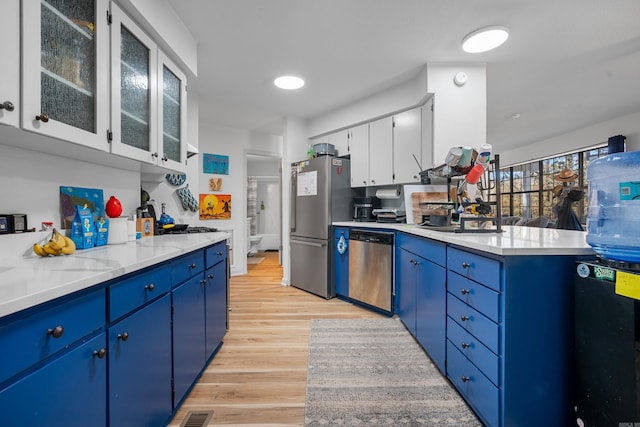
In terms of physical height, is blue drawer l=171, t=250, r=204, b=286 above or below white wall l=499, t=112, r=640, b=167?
below

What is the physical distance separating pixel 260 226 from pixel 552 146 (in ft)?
22.1

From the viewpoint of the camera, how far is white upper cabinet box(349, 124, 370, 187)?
3.46 m

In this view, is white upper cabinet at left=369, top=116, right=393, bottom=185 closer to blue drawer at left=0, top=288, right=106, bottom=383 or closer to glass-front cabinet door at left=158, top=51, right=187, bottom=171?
glass-front cabinet door at left=158, top=51, right=187, bottom=171

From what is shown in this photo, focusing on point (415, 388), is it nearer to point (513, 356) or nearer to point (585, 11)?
point (513, 356)

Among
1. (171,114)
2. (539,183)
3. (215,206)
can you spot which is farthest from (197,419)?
(539,183)

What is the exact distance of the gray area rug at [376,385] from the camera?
1424 millimetres

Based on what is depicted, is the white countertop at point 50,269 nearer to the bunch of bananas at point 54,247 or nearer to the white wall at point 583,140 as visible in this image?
the bunch of bananas at point 54,247

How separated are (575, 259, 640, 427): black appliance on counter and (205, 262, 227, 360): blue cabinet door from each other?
6.16 ft

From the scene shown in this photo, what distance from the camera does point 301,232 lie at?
372cm

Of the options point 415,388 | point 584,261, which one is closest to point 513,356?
point 584,261

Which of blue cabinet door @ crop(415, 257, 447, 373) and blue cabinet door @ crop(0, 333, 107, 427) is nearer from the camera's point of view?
blue cabinet door @ crop(0, 333, 107, 427)

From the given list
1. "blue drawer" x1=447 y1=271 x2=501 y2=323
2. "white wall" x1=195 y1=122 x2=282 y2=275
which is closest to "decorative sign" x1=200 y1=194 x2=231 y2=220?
"white wall" x1=195 y1=122 x2=282 y2=275

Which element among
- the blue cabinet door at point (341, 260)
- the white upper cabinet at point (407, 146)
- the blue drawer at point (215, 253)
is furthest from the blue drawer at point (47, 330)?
the white upper cabinet at point (407, 146)

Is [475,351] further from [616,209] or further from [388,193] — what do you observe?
[388,193]
